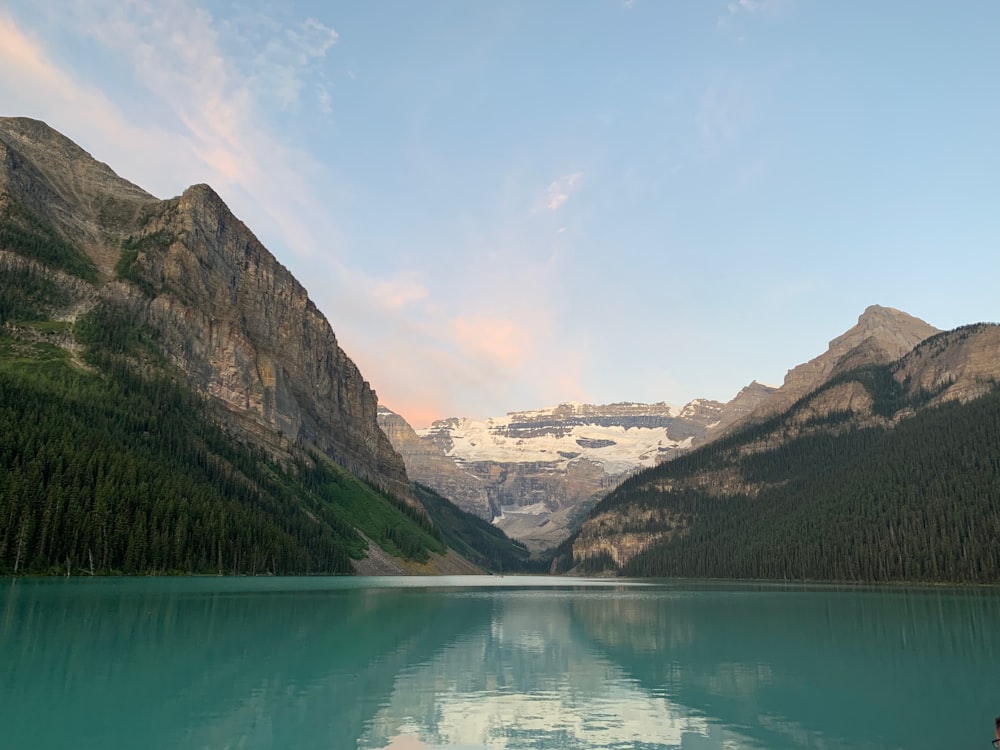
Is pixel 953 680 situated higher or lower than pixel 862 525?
lower

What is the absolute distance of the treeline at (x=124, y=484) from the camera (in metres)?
112

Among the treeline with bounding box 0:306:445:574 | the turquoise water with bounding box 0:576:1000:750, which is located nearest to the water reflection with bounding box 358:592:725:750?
the turquoise water with bounding box 0:576:1000:750

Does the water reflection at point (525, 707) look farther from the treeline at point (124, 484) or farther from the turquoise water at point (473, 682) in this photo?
the treeline at point (124, 484)

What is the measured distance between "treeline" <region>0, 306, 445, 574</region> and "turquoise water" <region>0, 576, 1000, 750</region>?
167ft

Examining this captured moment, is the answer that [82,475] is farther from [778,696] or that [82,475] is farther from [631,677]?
[778,696]

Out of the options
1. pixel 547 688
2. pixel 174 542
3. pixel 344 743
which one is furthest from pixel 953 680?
pixel 174 542

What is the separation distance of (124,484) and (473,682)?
114 meters

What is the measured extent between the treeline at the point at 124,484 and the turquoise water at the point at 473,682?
50.9m

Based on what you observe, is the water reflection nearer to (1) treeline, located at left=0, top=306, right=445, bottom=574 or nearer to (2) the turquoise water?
(2) the turquoise water

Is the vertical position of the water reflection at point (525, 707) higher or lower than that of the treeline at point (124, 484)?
lower

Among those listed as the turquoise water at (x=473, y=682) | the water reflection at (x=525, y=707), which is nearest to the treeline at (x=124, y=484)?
the turquoise water at (x=473, y=682)

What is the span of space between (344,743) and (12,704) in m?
12.6

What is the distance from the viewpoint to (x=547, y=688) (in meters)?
34.7

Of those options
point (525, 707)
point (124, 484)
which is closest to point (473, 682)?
point (525, 707)
